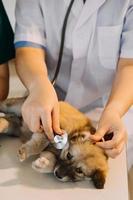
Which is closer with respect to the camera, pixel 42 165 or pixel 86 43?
pixel 42 165

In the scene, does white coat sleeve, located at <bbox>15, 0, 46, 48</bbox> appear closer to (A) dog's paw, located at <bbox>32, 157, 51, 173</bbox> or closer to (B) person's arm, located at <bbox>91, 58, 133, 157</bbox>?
(B) person's arm, located at <bbox>91, 58, 133, 157</bbox>

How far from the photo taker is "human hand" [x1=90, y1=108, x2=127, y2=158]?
66 cm

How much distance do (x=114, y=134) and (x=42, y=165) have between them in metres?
0.14

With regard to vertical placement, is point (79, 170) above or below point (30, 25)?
below

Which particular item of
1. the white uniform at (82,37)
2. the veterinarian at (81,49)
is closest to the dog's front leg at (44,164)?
the veterinarian at (81,49)

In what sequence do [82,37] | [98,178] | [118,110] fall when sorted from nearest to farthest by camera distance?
[98,178], [118,110], [82,37]

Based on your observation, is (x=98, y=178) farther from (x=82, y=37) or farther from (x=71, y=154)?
(x=82, y=37)

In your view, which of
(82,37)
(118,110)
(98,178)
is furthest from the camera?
(82,37)

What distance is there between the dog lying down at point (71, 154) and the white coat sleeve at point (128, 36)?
0.20 m

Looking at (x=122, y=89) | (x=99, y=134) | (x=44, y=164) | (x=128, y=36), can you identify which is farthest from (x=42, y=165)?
(x=128, y=36)

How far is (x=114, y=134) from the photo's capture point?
68cm

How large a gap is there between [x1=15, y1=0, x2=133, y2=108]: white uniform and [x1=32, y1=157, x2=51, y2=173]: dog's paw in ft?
1.00

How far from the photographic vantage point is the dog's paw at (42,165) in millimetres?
637

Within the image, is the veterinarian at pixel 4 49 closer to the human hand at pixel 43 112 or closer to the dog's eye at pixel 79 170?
the human hand at pixel 43 112
